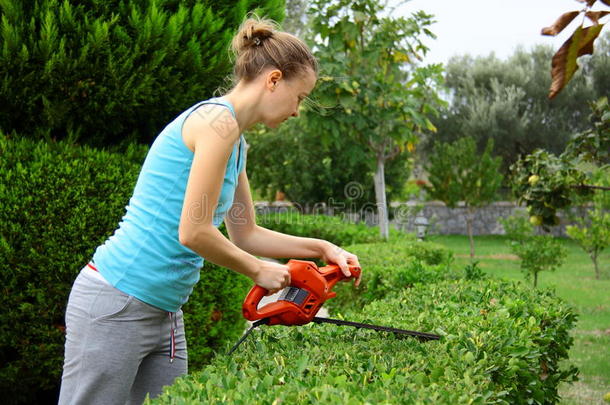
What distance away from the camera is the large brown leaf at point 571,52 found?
8.23 feet

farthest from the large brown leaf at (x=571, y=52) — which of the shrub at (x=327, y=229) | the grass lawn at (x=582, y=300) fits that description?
the shrub at (x=327, y=229)

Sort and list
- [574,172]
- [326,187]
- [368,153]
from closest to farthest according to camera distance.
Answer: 1. [574,172]
2. [368,153]
3. [326,187]

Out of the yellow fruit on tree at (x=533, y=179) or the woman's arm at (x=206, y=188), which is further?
the yellow fruit on tree at (x=533, y=179)

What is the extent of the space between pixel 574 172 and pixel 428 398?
5.07 metres

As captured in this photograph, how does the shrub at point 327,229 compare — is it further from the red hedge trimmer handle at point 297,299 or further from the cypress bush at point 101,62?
the red hedge trimmer handle at point 297,299

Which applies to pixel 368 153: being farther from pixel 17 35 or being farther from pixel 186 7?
pixel 17 35

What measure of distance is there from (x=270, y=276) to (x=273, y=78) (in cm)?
65

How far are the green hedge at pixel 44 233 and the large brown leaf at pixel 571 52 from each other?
2.42m

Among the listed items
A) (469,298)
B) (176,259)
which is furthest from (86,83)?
(469,298)

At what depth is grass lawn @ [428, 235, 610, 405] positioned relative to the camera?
5324mm

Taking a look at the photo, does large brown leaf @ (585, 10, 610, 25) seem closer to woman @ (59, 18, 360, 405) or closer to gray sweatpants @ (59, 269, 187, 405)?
woman @ (59, 18, 360, 405)

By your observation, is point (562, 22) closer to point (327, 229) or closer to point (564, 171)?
point (564, 171)

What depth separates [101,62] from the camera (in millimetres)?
3807

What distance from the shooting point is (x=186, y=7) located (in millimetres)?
4145
